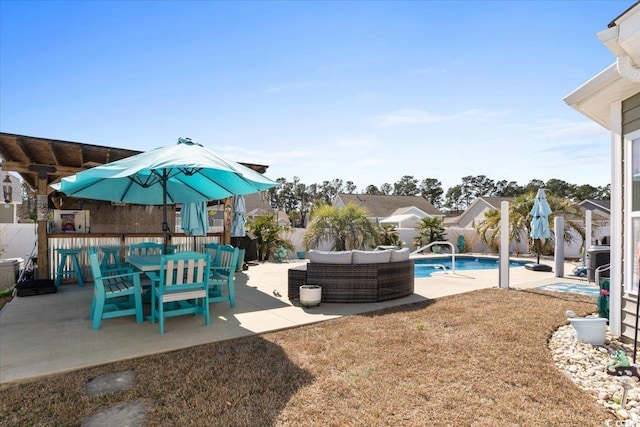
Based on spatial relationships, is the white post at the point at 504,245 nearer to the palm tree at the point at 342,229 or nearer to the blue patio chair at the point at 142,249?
the palm tree at the point at 342,229

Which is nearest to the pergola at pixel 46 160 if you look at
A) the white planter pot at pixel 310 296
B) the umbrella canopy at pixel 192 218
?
the umbrella canopy at pixel 192 218

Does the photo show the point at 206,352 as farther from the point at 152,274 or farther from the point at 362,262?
the point at 362,262

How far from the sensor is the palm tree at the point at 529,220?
1470 centimetres

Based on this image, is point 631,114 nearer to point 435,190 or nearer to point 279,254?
point 279,254

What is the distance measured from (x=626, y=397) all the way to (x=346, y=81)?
9251 millimetres

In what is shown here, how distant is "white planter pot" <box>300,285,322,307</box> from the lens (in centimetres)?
595

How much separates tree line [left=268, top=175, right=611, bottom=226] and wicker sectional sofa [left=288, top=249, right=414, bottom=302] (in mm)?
38938

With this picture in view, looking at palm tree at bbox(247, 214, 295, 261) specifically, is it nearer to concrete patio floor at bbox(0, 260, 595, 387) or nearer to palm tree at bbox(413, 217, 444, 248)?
concrete patio floor at bbox(0, 260, 595, 387)

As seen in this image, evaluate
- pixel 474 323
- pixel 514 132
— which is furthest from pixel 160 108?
pixel 514 132

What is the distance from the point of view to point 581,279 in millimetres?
9180

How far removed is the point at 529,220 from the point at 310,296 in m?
12.9

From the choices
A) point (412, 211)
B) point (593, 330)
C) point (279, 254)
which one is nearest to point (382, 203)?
point (412, 211)

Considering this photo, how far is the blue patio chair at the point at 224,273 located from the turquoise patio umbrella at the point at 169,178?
1081 mm

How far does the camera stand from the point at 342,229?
13.3 metres
